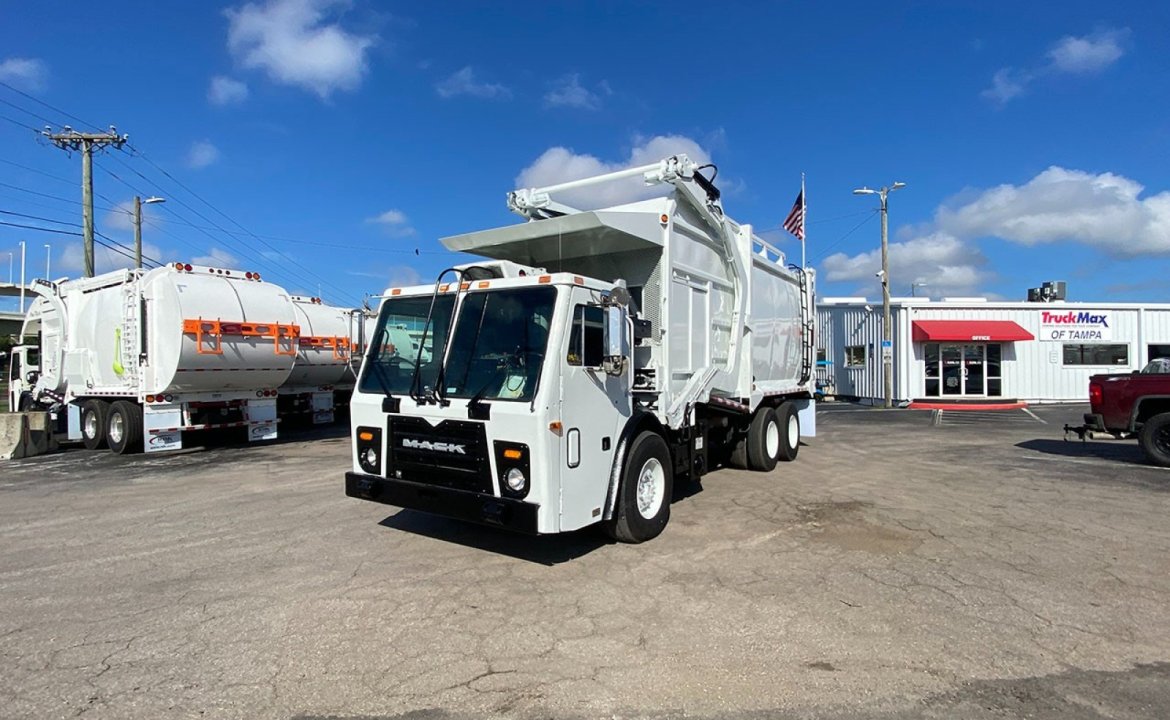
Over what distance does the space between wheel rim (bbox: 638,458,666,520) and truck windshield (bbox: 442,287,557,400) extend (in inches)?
62.2

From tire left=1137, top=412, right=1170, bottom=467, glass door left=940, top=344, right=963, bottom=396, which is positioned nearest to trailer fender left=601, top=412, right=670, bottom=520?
tire left=1137, top=412, right=1170, bottom=467

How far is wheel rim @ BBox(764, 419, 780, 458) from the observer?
32.6ft

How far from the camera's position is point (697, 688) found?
3.49 meters

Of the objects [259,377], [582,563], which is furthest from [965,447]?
[259,377]

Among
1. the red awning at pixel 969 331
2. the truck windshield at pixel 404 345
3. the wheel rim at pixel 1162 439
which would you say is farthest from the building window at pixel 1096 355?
the truck windshield at pixel 404 345

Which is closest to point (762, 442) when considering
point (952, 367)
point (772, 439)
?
point (772, 439)

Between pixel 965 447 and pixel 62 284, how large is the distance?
1947 centimetres

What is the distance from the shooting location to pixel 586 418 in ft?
17.4

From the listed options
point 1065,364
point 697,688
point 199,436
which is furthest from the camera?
point 1065,364

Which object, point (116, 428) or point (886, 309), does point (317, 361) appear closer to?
point (116, 428)

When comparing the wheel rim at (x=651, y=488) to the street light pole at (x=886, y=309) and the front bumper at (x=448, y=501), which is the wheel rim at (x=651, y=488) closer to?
the front bumper at (x=448, y=501)

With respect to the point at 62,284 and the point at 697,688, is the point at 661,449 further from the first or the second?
the point at 62,284

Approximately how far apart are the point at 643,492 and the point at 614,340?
1.62 meters

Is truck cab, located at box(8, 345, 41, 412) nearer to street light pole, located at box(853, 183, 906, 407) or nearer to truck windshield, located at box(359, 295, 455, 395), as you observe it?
truck windshield, located at box(359, 295, 455, 395)
